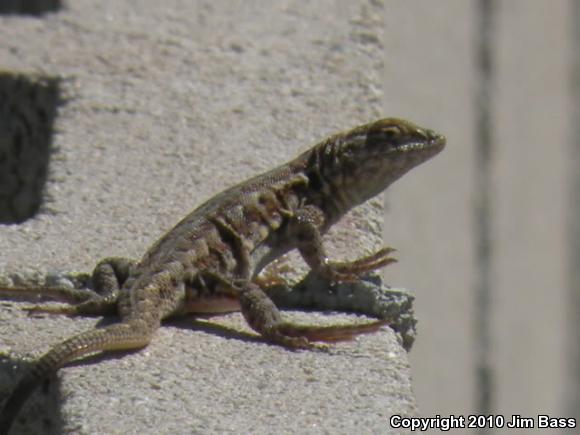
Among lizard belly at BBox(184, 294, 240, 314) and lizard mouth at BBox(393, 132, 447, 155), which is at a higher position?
lizard mouth at BBox(393, 132, 447, 155)

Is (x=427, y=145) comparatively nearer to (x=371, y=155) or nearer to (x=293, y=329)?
(x=371, y=155)

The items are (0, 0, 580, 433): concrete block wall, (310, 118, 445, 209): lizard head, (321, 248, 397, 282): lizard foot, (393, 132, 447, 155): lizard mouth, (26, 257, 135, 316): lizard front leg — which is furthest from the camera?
(393, 132, 447, 155): lizard mouth

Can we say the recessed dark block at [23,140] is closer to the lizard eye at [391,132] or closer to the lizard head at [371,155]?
the lizard head at [371,155]

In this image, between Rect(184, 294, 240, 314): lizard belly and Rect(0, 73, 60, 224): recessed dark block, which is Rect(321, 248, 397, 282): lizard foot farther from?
Rect(0, 73, 60, 224): recessed dark block

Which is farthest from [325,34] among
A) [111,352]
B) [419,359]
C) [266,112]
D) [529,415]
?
[529,415]

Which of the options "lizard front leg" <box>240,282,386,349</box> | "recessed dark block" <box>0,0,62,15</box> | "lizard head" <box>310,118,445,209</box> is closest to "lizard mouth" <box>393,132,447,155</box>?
"lizard head" <box>310,118,445,209</box>

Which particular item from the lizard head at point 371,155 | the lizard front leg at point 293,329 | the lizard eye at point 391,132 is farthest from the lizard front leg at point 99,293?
the lizard eye at point 391,132

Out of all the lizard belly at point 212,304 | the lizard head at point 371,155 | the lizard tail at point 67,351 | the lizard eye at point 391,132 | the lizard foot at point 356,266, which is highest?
the lizard eye at point 391,132
